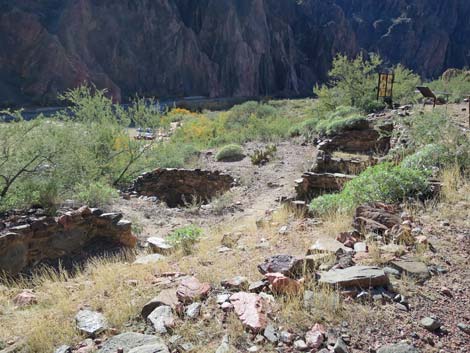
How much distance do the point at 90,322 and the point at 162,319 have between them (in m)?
0.68

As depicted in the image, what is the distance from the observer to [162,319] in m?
3.32

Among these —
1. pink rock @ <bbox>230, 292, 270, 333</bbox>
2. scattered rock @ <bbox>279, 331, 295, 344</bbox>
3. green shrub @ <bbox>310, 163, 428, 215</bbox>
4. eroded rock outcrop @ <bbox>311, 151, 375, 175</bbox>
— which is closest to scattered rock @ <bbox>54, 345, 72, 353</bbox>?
pink rock @ <bbox>230, 292, 270, 333</bbox>

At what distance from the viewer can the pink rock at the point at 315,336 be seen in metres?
2.82

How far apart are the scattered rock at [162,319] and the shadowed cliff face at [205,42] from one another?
39580 mm

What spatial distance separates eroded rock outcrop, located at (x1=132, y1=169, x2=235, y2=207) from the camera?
1266 cm

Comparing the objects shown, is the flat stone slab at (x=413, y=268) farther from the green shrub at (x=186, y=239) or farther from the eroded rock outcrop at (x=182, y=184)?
the eroded rock outcrop at (x=182, y=184)

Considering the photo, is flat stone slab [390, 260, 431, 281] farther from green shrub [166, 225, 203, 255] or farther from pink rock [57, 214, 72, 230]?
pink rock [57, 214, 72, 230]

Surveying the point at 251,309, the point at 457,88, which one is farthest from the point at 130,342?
the point at 457,88

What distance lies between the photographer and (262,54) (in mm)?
66750

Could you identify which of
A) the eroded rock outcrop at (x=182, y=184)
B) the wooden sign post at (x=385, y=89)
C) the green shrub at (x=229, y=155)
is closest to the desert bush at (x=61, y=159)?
the eroded rock outcrop at (x=182, y=184)

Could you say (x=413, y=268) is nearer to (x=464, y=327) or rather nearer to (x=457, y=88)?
(x=464, y=327)

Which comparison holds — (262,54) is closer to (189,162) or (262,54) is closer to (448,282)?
(189,162)

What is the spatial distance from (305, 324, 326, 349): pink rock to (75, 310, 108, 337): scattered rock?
1670 millimetres

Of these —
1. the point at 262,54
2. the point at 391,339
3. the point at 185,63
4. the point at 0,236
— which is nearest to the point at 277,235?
the point at 391,339
